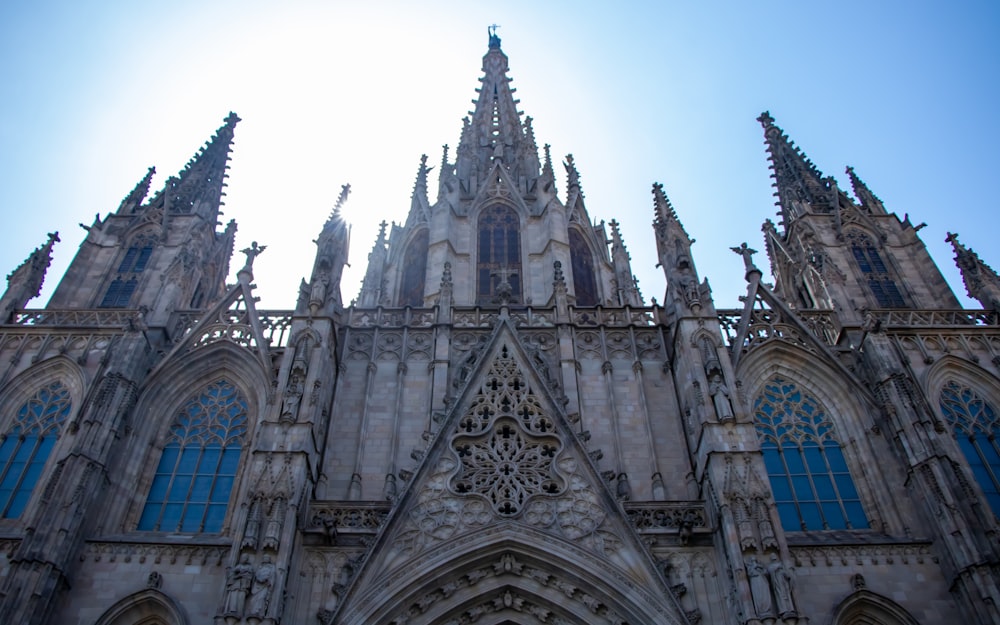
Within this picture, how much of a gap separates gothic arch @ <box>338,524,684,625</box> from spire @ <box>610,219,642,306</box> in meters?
14.0

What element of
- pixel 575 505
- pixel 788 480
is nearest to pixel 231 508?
pixel 575 505

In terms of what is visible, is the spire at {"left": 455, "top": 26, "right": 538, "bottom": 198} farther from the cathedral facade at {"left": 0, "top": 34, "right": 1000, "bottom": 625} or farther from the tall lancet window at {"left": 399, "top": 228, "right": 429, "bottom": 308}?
the cathedral facade at {"left": 0, "top": 34, "right": 1000, "bottom": 625}

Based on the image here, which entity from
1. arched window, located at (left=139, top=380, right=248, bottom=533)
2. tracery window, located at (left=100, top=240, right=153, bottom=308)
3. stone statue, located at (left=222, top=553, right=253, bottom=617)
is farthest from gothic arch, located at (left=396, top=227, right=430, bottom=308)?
stone statue, located at (left=222, top=553, right=253, bottom=617)

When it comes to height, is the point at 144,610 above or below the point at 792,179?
below

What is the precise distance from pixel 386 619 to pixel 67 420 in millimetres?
9547

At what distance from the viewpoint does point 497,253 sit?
28031 millimetres

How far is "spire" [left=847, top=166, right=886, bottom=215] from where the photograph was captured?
1099 inches

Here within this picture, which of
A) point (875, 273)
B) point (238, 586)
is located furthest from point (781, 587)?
point (875, 273)

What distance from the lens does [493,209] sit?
29.8m

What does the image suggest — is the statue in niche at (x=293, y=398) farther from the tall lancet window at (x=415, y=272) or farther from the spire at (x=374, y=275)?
the spire at (x=374, y=275)

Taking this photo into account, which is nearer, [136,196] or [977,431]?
[977,431]

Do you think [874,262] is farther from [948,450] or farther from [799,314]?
[948,450]

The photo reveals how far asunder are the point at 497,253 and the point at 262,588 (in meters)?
16.4

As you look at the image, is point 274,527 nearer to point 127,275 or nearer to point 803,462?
point 803,462
